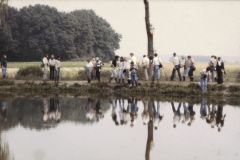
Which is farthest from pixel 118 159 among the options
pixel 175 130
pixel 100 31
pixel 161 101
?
pixel 100 31

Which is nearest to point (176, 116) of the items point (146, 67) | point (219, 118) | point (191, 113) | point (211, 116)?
point (191, 113)

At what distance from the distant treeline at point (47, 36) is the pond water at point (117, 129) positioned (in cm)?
5413

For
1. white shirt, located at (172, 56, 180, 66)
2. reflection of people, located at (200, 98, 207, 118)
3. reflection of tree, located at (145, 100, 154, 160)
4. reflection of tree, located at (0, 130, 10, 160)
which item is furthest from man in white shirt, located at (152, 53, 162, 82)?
reflection of tree, located at (0, 130, 10, 160)

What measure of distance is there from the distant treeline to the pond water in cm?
5413

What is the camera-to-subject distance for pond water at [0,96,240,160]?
17453 mm

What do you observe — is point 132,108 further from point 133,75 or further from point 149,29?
point 149,29

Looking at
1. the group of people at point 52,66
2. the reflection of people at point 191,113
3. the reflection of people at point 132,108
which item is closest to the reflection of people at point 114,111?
the reflection of people at point 132,108

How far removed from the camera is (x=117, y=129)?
22.4m

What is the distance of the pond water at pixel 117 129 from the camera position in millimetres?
17453

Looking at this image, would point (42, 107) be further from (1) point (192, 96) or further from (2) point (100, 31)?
(2) point (100, 31)

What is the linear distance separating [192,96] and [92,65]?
7216 mm

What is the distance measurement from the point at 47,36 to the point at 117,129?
220ft

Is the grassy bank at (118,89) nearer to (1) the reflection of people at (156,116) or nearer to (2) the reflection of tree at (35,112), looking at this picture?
(2) the reflection of tree at (35,112)

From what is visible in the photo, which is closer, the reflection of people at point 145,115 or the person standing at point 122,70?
the reflection of people at point 145,115
